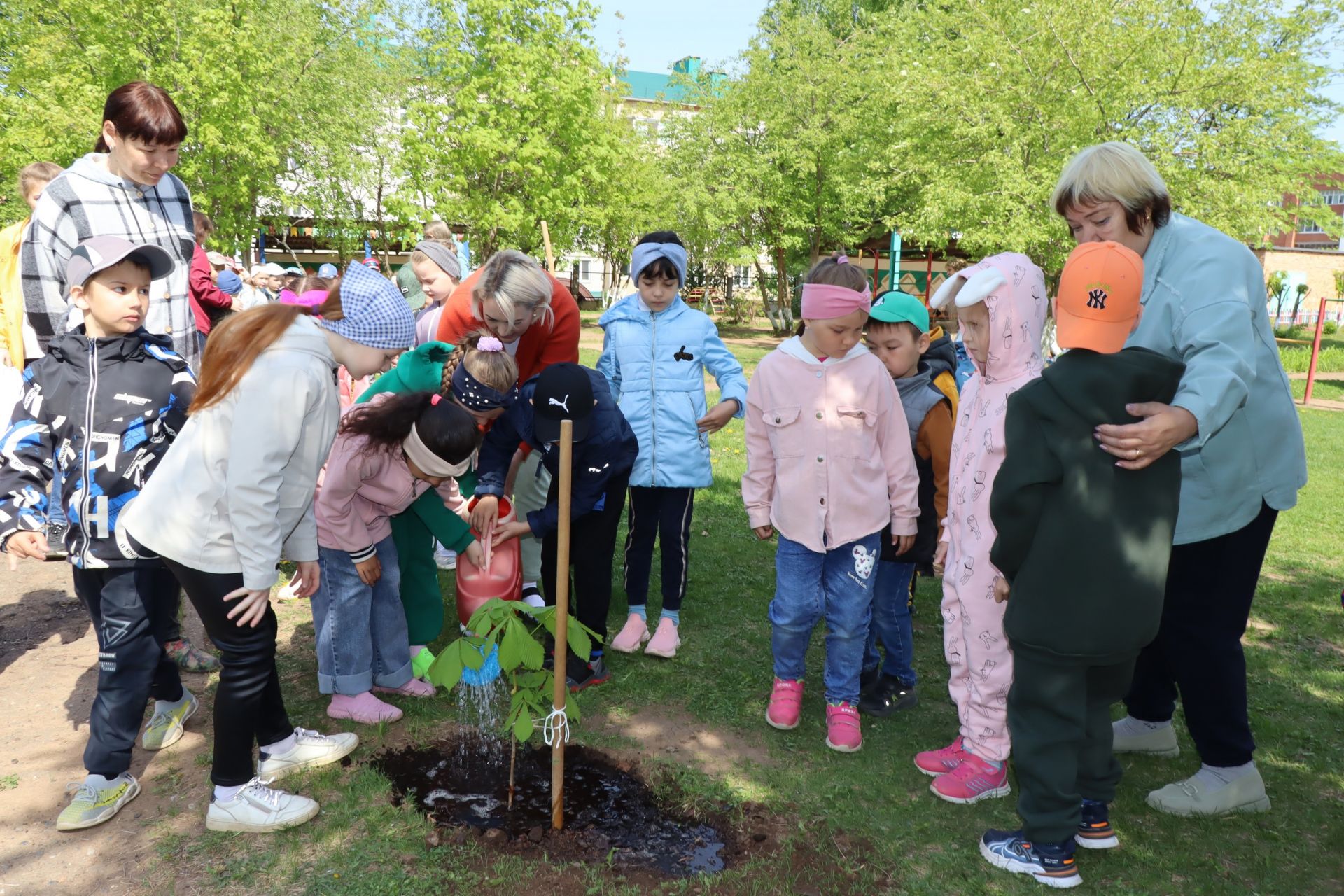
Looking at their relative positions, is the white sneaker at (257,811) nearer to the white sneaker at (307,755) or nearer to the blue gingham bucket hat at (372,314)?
the white sneaker at (307,755)

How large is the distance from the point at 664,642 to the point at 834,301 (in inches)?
75.4

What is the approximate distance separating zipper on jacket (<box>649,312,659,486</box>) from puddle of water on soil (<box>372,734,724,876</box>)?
1326mm

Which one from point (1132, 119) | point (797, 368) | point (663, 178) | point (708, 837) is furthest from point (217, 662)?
point (663, 178)

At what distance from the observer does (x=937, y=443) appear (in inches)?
148

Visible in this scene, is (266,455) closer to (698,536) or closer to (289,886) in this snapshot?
(289,886)

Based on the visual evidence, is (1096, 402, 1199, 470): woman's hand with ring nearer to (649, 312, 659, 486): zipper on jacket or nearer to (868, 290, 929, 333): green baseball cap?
(868, 290, 929, 333): green baseball cap

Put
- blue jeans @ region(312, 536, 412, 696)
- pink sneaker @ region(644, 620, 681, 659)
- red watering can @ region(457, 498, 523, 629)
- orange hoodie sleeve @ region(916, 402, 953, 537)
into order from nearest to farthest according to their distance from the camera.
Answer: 1. blue jeans @ region(312, 536, 412, 696)
2. orange hoodie sleeve @ region(916, 402, 953, 537)
3. red watering can @ region(457, 498, 523, 629)
4. pink sneaker @ region(644, 620, 681, 659)

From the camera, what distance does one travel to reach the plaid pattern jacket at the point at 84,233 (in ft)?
11.1

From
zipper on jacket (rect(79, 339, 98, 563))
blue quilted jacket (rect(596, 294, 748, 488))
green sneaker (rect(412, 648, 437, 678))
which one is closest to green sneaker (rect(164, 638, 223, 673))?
green sneaker (rect(412, 648, 437, 678))

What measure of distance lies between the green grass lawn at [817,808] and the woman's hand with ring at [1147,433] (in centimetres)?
137

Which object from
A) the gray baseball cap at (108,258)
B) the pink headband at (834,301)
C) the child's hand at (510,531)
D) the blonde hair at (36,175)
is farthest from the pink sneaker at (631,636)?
the blonde hair at (36,175)

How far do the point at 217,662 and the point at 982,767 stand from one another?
3.33 m

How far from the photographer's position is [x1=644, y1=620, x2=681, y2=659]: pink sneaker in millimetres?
4301

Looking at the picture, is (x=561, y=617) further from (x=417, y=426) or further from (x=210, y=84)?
(x=210, y=84)
